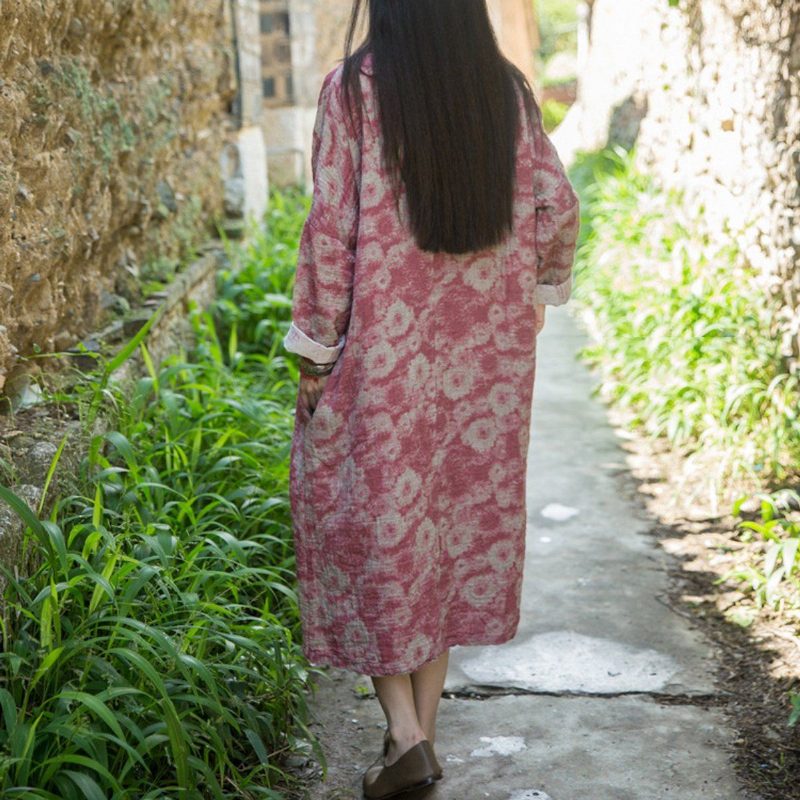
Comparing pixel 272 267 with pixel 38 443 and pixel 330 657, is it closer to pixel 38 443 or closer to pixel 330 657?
pixel 38 443

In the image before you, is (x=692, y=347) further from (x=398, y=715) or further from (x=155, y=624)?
(x=155, y=624)

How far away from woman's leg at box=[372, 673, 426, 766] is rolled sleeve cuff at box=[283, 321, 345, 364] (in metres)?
0.63

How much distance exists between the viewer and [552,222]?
2191mm

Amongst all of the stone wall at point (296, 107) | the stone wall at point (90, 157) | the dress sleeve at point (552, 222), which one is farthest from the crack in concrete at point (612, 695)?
the stone wall at point (296, 107)

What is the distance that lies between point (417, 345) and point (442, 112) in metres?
0.43

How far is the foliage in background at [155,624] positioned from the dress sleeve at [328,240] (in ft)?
1.81

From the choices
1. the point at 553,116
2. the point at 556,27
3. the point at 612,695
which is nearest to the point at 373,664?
the point at 612,695

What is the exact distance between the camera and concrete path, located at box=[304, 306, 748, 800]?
88.8 inches

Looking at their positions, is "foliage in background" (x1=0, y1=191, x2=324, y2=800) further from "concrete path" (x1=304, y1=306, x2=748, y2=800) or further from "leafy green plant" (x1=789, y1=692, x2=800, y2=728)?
"leafy green plant" (x1=789, y1=692, x2=800, y2=728)

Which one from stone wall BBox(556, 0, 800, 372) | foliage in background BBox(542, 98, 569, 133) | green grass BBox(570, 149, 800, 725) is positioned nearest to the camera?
green grass BBox(570, 149, 800, 725)

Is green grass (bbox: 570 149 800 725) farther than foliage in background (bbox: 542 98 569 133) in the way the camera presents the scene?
No

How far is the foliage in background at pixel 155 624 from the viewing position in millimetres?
1823

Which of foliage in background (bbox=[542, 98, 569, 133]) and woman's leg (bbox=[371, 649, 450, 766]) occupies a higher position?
foliage in background (bbox=[542, 98, 569, 133])

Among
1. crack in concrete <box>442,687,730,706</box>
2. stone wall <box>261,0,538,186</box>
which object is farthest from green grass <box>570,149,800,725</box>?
stone wall <box>261,0,538,186</box>
